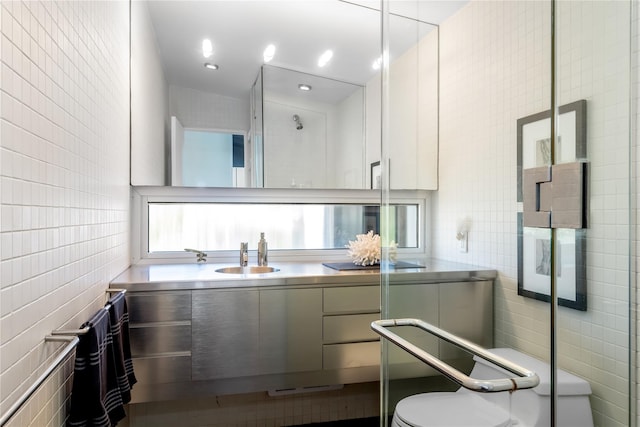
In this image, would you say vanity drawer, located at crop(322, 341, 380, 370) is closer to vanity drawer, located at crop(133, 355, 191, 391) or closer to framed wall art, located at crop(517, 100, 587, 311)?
vanity drawer, located at crop(133, 355, 191, 391)

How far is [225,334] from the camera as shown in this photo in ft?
6.48

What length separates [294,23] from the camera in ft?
8.22

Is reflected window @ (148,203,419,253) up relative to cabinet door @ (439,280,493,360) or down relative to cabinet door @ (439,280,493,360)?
up

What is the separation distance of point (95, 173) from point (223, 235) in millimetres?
1119

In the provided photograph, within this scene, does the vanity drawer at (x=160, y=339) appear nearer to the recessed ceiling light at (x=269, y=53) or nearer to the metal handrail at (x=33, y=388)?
the metal handrail at (x=33, y=388)

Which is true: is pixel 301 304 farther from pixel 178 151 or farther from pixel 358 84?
pixel 358 84

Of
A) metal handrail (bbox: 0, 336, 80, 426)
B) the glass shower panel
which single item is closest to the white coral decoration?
the glass shower panel

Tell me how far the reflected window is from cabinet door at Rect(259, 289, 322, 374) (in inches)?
25.2

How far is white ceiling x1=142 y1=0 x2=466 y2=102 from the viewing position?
2.39 meters

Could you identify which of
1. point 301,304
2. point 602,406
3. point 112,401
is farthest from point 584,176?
point 112,401

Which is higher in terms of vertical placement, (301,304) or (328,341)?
(301,304)

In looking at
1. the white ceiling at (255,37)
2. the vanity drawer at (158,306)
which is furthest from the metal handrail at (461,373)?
the white ceiling at (255,37)

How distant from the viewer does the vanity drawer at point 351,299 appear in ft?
6.94

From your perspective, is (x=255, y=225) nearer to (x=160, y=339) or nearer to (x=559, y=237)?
(x=160, y=339)
